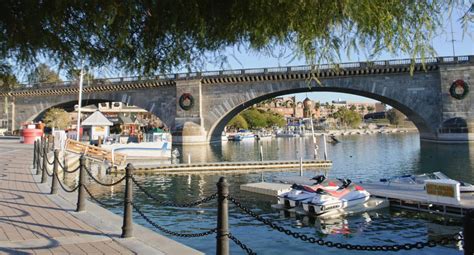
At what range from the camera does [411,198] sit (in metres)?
16.1

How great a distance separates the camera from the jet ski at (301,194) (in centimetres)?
1562

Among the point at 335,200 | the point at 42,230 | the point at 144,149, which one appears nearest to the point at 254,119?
the point at 144,149

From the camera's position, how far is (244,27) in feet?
11.4

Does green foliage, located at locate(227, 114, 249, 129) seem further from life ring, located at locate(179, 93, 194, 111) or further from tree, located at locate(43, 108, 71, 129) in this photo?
life ring, located at locate(179, 93, 194, 111)

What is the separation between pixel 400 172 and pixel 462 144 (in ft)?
81.6

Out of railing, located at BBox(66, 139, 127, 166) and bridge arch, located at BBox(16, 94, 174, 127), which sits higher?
bridge arch, located at BBox(16, 94, 174, 127)

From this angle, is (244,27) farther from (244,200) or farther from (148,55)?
(244,200)

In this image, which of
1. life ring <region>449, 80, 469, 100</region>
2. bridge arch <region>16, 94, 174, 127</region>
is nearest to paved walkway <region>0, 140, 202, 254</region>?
life ring <region>449, 80, 469, 100</region>

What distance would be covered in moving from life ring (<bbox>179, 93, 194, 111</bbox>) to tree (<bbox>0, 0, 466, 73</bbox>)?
56.0 metres

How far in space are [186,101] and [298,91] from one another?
15824mm

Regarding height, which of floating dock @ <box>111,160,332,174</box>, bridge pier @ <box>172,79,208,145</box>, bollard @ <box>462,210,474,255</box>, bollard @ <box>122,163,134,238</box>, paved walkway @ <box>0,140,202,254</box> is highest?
bridge pier @ <box>172,79,208,145</box>

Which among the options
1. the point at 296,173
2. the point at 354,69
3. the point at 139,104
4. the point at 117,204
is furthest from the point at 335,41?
→ the point at 139,104

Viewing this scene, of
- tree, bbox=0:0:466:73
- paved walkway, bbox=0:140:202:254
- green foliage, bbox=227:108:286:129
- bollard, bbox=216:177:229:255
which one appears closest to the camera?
tree, bbox=0:0:466:73

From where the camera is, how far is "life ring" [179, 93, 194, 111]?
197 ft
